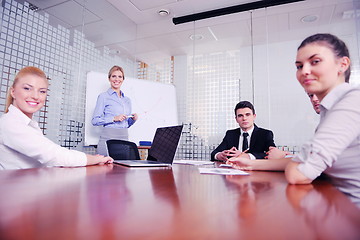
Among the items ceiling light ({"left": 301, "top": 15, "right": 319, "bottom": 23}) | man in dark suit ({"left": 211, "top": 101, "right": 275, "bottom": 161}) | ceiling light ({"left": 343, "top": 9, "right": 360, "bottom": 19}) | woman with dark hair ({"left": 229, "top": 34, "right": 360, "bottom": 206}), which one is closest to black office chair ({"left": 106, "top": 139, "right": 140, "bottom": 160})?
man in dark suit ({"left": 211, "top": 101, "right": 275, "bottom": 161})

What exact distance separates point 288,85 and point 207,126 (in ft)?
4.90

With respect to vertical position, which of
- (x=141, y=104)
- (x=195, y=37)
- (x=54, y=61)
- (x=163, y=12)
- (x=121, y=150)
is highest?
(x=163, y=12)

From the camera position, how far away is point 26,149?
1.02 meters

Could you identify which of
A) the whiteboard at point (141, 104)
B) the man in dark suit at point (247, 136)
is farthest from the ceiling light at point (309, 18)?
the whiteboard at point (141, 104)

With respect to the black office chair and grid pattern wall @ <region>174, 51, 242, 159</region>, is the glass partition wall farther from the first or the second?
the black office chair

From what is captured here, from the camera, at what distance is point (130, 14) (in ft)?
11.7

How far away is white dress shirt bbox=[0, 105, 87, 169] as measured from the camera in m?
1.02

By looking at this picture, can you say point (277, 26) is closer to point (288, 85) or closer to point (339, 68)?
point (288, 85)

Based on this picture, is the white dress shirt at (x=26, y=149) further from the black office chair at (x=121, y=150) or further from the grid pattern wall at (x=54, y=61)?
the grid pattern wall at (x=54, y=61)

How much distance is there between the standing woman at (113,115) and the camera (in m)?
2.74

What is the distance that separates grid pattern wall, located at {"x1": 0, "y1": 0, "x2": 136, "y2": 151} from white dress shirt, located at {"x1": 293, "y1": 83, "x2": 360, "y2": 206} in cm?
267

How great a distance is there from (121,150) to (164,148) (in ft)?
2.49

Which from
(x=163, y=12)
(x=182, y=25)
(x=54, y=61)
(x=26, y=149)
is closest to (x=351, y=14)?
(x=182, y=25)

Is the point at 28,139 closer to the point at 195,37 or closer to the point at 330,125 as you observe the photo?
the point at 330,125
